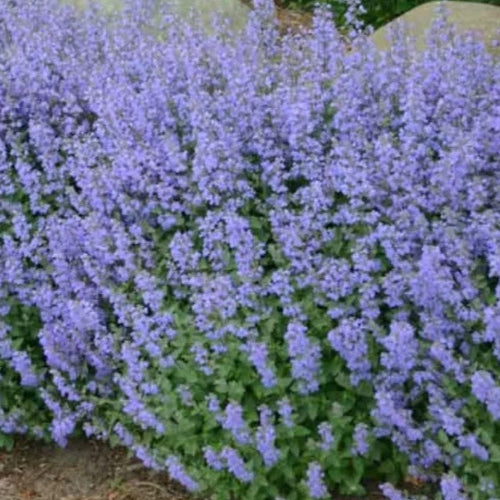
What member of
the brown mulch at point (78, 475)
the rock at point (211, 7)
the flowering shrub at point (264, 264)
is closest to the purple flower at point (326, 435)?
the flowering shrub at point (264, 264)

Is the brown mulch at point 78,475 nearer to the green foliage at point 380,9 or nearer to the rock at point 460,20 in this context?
the rock at point 460,20

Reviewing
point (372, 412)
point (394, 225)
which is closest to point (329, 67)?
point (394, 225)

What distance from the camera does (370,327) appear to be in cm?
328

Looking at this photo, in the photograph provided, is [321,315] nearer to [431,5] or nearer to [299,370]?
[299,370]

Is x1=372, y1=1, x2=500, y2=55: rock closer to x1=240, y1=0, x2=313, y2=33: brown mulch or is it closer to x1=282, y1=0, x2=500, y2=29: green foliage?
x1=282, y1=0, x2=500, y2=29: green foliage

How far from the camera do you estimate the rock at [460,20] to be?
525 cm

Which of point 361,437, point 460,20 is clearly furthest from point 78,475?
point 460,20

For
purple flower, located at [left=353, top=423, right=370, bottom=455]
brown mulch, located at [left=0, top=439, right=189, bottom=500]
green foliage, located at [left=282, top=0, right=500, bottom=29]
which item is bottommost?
brown mulch, located at [left=0, top=439, right=189, bottom=500]

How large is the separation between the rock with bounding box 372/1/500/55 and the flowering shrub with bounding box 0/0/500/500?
89 centimetres

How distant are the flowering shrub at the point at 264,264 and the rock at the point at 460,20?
895 millimetres

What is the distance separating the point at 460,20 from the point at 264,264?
2377 millimetres

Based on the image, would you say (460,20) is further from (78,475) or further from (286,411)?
(78,475)

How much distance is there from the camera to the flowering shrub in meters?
3.26

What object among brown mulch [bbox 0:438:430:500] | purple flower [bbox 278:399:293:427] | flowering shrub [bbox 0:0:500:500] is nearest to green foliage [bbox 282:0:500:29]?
flowering shrub [bbox 0:0:500:500]
